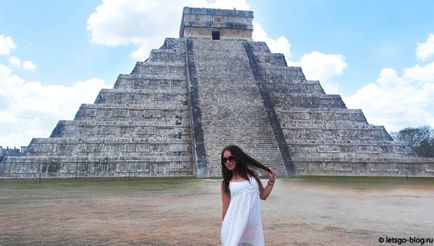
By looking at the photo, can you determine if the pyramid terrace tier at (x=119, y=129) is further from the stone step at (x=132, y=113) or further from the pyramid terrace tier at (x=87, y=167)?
the pyramid terrace tier at (x=87, y=167)

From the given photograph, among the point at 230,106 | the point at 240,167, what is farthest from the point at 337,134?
the point at 240,167

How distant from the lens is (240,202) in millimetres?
3537

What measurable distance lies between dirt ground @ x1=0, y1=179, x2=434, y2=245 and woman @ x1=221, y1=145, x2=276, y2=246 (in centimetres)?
241

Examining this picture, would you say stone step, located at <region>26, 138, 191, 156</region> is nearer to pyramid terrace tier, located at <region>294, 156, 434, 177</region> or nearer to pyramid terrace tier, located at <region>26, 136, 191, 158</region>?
pyramid terrace tier, located at <region>26, 136, 191, 158</region>

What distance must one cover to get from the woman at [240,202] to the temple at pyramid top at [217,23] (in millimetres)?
27207

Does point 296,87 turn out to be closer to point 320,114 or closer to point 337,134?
point 320,114

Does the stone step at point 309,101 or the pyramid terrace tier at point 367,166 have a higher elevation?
the stone step at point 309,101

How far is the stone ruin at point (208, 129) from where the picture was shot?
18.5 metres

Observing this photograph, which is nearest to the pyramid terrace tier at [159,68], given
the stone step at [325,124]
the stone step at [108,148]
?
the stone step at [108,148]

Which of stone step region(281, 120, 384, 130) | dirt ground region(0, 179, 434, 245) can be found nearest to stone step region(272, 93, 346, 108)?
stone step region(281, 120, 384, 130)

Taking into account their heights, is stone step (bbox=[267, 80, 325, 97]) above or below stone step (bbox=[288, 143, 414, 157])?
above

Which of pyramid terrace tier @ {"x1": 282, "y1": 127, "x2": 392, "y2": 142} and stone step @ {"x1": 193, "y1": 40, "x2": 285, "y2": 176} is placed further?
pyramid terrace tier @ {"x1": 282, "y1": 127, "x2": 392, "y2": 142}

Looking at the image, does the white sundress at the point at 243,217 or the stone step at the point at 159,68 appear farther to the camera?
the stone step at the point at 159,68

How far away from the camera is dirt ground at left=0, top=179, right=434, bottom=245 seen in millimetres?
6199
